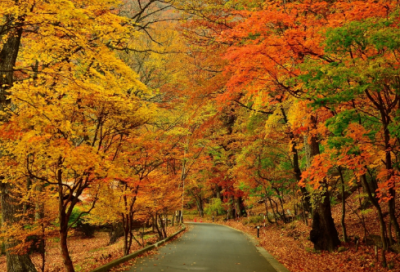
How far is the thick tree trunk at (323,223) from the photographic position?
37.3ft

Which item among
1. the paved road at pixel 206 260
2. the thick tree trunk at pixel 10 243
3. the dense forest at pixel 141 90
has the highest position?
the dense forest at pixel 141 90

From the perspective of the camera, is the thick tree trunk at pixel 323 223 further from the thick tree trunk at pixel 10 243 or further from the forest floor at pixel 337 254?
the thick tree trunk at pixel 10 243

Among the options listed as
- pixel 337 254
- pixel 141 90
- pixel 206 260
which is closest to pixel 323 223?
pixel 337 254

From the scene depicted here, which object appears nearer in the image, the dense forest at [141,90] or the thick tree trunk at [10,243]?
the dense forest at [141,90]

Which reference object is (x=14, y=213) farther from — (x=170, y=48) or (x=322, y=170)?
(x=170, y=48)

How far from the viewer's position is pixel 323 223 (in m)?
11.5

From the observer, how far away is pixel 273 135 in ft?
58.1

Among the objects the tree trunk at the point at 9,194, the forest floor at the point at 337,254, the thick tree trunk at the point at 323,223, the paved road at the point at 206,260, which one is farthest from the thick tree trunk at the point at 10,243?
the thick tree trunk at the point at 323,223

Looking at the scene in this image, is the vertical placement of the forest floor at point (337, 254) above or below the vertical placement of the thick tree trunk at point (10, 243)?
below

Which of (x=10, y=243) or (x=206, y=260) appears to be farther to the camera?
(x=206, y=260)

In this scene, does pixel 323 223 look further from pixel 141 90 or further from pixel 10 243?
pixel 10 243

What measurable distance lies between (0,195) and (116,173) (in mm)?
3747

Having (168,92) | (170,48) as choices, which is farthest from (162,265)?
(168,92)

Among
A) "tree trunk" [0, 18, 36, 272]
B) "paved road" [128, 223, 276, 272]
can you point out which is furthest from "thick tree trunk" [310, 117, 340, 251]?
"tree trunk" [0, 18, 36, 272]
